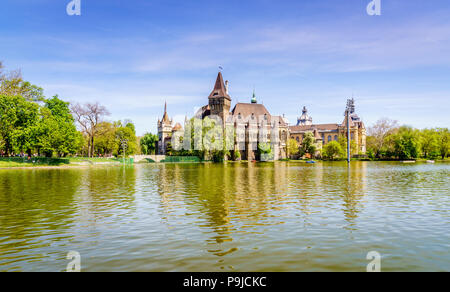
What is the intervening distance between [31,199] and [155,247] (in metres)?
13.5

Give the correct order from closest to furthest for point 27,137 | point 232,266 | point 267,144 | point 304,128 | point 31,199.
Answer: point 232,266
point 31,199
point 27,137
point 267,144
point 304,128

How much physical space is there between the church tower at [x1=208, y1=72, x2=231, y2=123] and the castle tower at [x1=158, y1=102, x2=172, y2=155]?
44.5m

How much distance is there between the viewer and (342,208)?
15594 millimetres

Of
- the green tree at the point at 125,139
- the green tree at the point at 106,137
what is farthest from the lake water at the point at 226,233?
the green tree at the point at 125,139

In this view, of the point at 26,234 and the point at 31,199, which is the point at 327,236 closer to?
the point at 26,234

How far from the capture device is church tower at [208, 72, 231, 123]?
118 m

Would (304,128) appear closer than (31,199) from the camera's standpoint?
No

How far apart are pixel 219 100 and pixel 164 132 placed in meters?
49.2

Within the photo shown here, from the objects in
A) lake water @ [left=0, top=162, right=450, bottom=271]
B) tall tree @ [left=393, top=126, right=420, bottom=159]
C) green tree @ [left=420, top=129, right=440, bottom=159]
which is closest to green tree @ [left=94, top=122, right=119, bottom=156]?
lake water @ [left=0, top=162, right=450, bottom=271]

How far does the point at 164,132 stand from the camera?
158m

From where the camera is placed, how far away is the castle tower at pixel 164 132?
157m

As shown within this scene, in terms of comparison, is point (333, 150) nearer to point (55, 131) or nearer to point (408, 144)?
point (408, 144)

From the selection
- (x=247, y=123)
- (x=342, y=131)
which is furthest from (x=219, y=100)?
(x=342, y=131)

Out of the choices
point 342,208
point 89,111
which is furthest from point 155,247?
point 89,111
